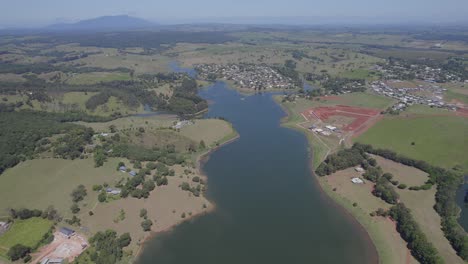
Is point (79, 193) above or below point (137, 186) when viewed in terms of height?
above

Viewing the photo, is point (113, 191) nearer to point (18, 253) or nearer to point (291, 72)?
point (18, 253)

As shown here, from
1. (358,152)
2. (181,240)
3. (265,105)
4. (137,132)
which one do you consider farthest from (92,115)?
(358,152)

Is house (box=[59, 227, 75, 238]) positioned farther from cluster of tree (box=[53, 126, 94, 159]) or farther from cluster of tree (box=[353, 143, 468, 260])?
cluster of tree (box=[353, 143, 468, 260])

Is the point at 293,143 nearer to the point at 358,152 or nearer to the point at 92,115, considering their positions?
the point at 358,152

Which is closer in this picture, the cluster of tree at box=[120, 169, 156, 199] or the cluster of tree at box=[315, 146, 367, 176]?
the cluster of tree at box=[120, 169, 156, 199]

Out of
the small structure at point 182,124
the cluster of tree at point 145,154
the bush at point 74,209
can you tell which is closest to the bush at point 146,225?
the bush at point 74,209

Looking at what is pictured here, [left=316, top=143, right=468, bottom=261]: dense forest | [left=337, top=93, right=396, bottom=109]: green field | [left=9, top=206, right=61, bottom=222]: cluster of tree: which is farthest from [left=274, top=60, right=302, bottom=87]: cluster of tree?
[left=9, top=206, right=61, bottom=222]: cluster of tree

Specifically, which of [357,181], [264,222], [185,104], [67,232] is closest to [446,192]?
[357,181]
